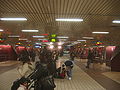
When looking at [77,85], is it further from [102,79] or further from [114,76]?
[114,76]

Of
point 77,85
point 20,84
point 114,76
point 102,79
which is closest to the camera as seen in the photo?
point 20,84

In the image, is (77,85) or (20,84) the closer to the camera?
(20,84)

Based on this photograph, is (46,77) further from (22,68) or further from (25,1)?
(25,1)

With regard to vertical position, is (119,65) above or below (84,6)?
below

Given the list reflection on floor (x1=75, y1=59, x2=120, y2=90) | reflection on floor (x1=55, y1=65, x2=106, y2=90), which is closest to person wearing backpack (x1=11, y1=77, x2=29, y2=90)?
reflection on floor (x1=55, y1=65, x2=106, y2=90)

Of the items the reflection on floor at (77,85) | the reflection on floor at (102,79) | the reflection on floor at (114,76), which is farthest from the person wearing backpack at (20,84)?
the reflection on floor at (114,76)

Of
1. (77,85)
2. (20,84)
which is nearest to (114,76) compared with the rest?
(77,85)

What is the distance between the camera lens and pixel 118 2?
5.55 m

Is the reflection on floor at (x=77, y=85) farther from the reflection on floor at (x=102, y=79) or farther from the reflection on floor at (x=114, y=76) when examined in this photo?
the reflection on floor at (x=114, y=76)

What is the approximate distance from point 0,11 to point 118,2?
5199 millimetres

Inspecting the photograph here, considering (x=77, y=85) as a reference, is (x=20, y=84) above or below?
above

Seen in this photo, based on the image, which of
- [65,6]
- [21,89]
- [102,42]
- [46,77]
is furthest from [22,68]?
[102,42]

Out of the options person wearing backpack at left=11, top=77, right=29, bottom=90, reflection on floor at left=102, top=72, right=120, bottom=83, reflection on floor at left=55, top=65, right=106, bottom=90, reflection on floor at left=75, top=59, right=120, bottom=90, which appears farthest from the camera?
reflection on floor at left=102, top=72, right=120, bottom=83

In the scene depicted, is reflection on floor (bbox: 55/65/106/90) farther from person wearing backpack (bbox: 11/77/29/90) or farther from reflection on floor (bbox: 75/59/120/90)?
person wearing backpack (bbox: 11/77/29/90)
